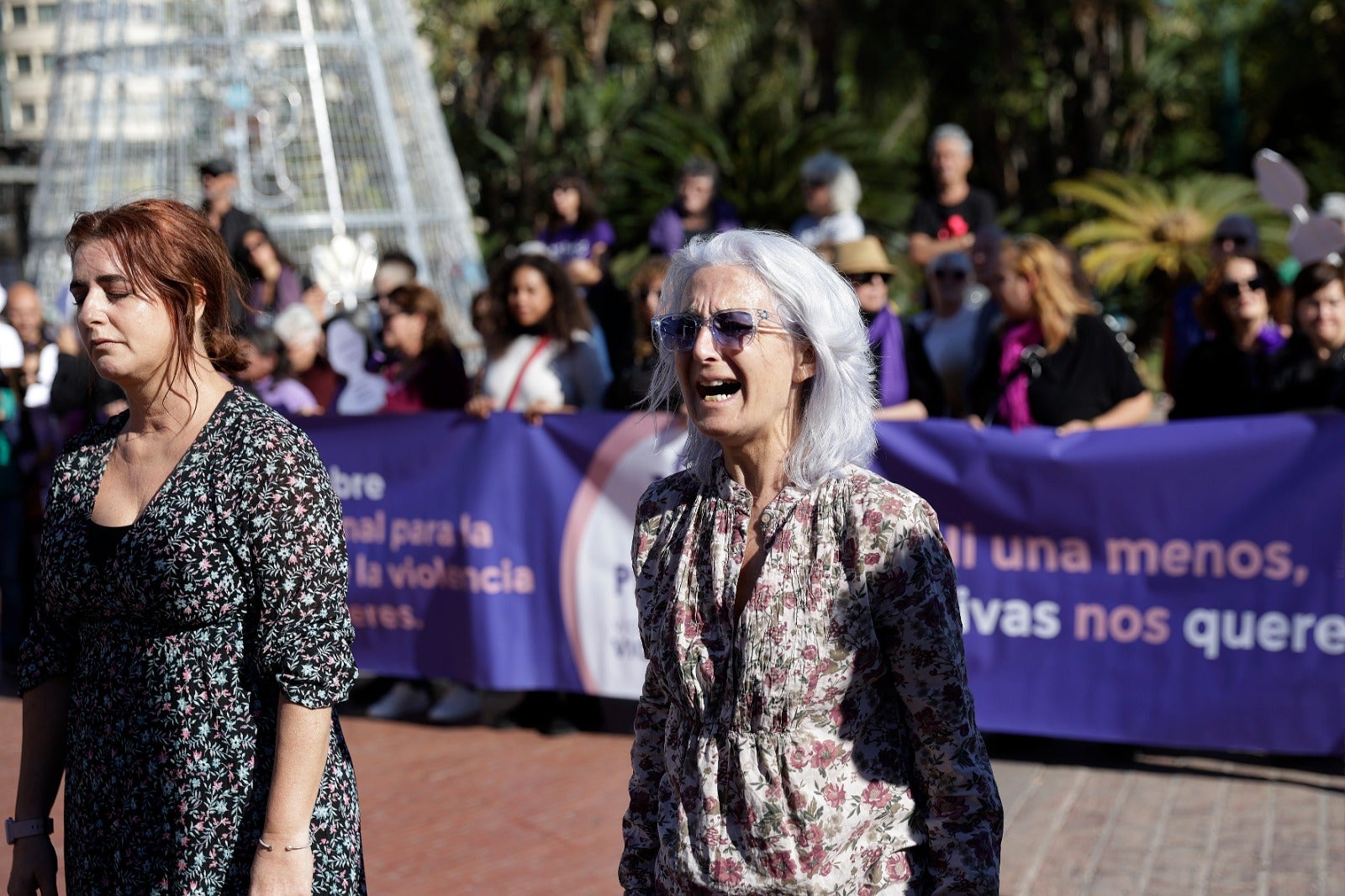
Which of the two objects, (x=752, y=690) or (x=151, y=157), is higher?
(x=151, y=157)

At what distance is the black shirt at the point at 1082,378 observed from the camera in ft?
19.5

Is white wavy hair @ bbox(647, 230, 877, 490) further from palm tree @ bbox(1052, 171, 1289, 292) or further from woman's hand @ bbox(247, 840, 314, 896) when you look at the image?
palm tree @ bbox(1052, 171, 1289, 292)

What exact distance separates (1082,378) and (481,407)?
8.64 feet

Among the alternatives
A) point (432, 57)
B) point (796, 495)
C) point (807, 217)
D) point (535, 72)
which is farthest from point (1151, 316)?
point (796, 495)

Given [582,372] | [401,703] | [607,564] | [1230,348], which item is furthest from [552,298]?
[1230,348]

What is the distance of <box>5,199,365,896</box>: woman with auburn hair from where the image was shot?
7.94ft

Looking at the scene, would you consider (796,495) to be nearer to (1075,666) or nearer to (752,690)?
(752,690)

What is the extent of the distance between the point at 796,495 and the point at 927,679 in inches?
13.8

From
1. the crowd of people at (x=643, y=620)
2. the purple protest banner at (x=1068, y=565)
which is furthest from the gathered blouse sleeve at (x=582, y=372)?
the crowd of people at (x=643, y=620)

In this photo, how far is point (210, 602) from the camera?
7.95 ft

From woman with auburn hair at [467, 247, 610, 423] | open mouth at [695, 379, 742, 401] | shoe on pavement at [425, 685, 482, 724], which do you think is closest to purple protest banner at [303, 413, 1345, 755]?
woman with auburn hair at [467, 247, 610, 423]

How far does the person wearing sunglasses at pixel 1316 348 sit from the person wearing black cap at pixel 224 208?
242 inches

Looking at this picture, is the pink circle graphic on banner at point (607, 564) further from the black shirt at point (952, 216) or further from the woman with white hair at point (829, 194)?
the black shirt at point (952, 216)

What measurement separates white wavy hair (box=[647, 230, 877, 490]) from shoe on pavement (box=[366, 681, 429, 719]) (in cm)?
503
